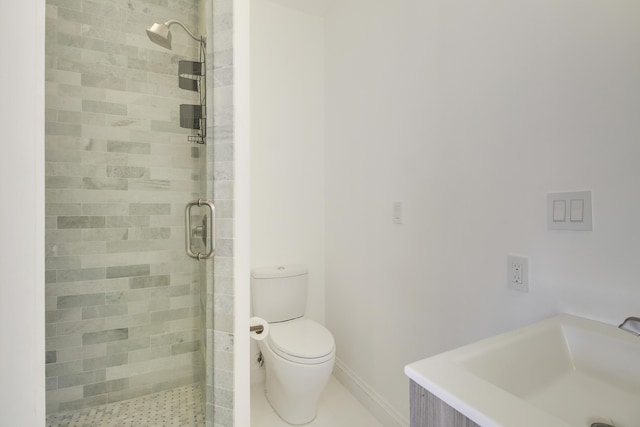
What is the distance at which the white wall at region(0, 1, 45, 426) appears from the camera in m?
0.52

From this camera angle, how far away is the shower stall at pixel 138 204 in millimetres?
1124

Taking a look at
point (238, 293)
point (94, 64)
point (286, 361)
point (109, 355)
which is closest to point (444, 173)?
point (238, 293)

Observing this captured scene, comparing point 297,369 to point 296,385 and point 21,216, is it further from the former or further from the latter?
point 21,216

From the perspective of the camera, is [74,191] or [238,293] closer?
[238,293]

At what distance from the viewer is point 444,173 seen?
1.31m

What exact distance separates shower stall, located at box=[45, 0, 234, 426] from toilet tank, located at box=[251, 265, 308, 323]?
0.50 meters

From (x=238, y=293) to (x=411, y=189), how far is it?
97cm

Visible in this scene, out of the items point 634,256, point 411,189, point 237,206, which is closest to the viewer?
point 634,256

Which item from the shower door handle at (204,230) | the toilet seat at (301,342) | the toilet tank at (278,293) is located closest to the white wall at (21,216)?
the shower door handle at (204,230)

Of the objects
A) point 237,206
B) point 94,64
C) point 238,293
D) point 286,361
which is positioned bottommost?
point 286,361

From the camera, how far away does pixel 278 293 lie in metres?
1.95

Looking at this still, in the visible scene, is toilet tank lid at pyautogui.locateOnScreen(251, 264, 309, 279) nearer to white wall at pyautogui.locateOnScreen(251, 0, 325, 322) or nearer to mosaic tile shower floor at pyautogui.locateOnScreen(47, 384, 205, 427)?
white wall at pyautogui.locateOnScreen(251, 0, 325, 322)

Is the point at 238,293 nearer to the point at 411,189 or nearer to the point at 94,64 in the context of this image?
the point at 411,189

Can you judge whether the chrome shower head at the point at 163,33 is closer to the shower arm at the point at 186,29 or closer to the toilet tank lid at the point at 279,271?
the shower arm at the point at 186,29
